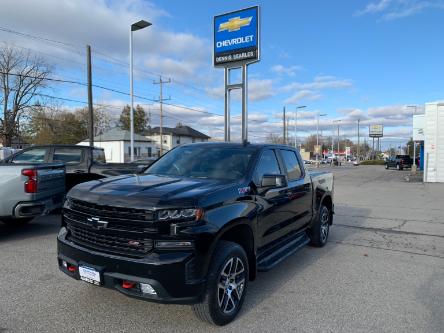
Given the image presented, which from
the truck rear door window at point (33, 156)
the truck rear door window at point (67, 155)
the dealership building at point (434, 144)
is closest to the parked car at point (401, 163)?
the dealership building at point (434, 144)

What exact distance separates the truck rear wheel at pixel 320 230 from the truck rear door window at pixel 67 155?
6.15m

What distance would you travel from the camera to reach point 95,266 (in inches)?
143

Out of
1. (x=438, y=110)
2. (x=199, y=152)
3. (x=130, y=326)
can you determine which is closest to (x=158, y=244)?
(x=130, y=326)

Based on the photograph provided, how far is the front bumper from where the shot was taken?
335cm

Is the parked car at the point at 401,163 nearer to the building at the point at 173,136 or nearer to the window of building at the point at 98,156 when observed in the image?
the window of building at the point at 98,156

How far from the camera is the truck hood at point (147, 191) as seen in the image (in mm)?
3533

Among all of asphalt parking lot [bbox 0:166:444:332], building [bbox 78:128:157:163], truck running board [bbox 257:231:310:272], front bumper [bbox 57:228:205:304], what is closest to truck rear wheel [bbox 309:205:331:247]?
asphalt parking lot [bbox 0:166:444:332]

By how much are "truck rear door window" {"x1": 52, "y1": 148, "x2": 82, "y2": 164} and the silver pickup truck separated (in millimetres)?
2584

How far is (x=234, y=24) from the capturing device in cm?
1828

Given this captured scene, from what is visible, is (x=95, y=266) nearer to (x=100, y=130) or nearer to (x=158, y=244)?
(x=158, y=244)

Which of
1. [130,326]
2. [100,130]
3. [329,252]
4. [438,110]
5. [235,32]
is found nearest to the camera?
Result: [130,326]

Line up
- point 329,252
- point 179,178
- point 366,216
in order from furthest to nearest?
point 366,216 → point 329,252 → point 179,178

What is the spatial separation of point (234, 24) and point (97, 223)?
16.3 meters

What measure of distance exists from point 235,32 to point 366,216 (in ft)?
36.6
